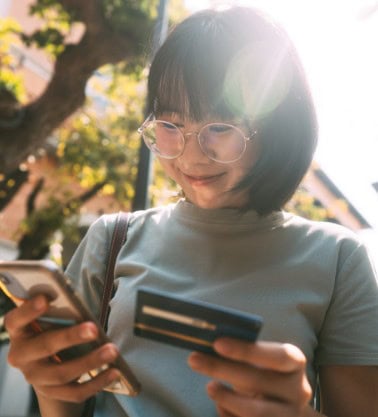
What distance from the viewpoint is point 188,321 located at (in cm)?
83

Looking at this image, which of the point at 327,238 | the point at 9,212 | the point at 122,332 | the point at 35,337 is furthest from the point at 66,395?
the point at 9,212

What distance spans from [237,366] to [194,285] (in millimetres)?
525

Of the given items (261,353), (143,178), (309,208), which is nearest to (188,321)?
(261,353)

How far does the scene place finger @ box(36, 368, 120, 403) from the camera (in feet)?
3.43

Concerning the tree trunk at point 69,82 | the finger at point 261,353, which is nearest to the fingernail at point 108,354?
the finger at point 261,353

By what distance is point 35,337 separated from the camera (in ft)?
3.45

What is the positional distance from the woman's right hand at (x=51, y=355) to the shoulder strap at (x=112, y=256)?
0.33 metres

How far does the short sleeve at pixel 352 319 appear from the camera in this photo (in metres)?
1.26

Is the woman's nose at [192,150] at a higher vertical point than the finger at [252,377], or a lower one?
higher

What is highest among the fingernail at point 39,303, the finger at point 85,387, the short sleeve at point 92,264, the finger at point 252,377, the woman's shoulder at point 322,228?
the fingernail at point 39,303

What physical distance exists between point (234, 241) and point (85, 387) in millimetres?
576

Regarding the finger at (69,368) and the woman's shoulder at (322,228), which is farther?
the woman's shoulder at (322,228)

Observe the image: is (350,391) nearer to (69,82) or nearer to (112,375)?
(112,375)

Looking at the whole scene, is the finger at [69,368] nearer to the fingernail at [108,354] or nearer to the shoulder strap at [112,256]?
the fingernail at [108,354]
